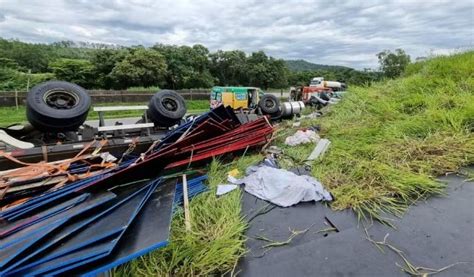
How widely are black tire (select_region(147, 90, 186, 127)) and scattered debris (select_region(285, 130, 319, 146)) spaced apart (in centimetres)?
209

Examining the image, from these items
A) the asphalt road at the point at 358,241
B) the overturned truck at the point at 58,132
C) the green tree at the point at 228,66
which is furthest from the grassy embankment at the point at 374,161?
the green tree at the point at 228,66

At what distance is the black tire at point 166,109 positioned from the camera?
506cm

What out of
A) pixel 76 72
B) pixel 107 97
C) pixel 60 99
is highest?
pixel 76 72

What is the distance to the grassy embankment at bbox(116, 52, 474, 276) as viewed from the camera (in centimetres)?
186

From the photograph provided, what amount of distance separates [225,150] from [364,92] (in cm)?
324

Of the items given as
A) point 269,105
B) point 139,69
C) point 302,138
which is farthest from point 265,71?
point 302,138

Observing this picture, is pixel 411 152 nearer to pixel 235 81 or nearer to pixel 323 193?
pixel 323 193

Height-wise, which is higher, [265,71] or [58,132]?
[265,71]

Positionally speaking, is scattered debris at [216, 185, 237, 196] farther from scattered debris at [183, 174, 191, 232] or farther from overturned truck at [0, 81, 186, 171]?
overturned truck at [0, 81, 186, 171]

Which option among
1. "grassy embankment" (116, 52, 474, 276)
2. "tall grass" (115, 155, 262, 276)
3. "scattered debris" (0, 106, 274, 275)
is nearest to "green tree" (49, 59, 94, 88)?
"scattered debris" (0, 106, 274, 275)

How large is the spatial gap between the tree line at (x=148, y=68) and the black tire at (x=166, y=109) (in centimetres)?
1622

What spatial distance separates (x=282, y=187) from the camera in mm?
2633

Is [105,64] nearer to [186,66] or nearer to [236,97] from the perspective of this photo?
[186,66]

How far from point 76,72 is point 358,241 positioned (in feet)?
93.5
